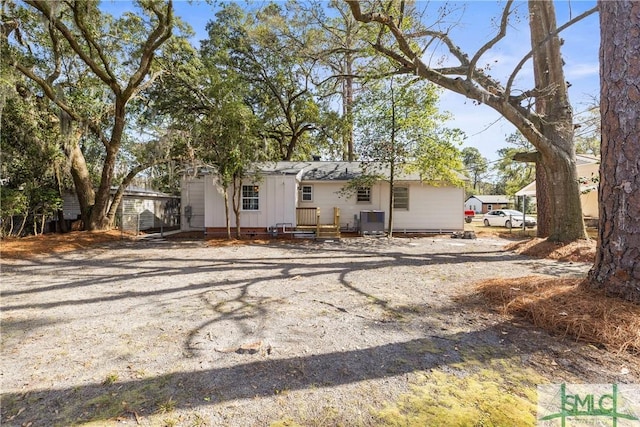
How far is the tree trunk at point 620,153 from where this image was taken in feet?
11.3

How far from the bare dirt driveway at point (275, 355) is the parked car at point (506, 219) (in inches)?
654

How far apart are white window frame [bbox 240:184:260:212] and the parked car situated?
53.5 ft

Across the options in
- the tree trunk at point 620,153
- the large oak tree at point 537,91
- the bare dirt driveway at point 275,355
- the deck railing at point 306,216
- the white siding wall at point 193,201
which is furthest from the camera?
the white siding wall at point 193,201

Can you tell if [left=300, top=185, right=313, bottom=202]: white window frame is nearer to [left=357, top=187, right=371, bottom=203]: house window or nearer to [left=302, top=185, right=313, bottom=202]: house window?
[left=302, top=185, right=313, bottom=202]: house window

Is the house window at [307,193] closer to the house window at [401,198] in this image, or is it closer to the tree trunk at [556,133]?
the house window at [401,198]

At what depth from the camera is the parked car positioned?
19.9 metres

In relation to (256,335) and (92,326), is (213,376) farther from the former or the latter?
(92,326)

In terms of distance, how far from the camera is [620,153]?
3.55 meters

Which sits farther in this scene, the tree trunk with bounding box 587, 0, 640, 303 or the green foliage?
the green foliage

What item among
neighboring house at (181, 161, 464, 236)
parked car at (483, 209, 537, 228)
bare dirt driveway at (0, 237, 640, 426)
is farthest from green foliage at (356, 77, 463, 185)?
parked car at (483, 209, 537, 228)

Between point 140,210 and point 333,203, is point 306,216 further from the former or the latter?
point 140,210

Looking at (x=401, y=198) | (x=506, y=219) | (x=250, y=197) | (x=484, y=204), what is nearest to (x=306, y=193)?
(x=250, y=197)
